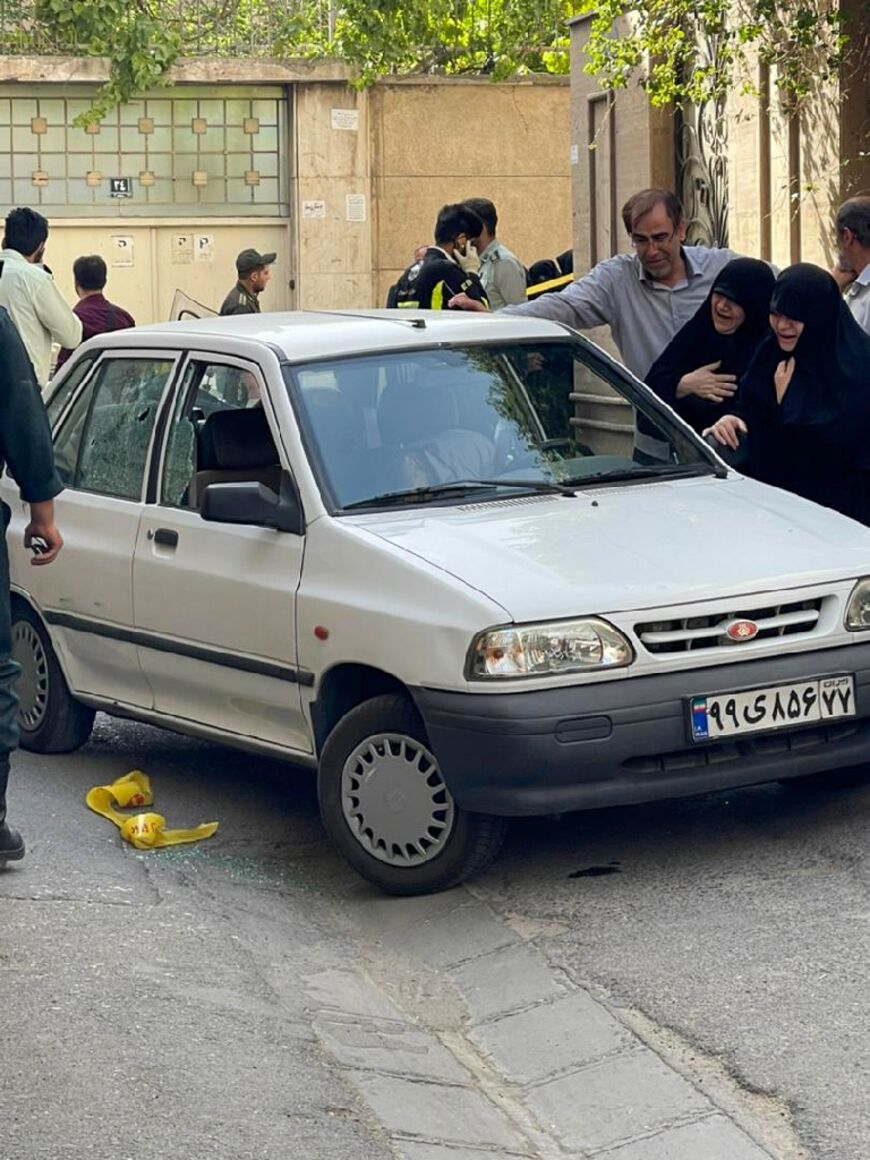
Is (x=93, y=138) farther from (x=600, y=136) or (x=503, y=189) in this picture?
(x=600, y=136)

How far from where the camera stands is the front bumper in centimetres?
575

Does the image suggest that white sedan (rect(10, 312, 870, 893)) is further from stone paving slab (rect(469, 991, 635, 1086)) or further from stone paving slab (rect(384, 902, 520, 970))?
stone paving slab (rect(469, 991, 635, 1086))

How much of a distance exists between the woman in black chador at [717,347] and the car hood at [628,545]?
1177 millimetres

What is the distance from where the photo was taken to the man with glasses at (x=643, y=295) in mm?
8547

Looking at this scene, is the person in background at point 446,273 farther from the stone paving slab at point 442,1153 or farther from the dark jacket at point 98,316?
the stone paving slab at point 442,1153

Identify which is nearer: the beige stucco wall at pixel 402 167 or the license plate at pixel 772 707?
the license plate at pixel 772 707

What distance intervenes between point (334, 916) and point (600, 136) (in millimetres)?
11371

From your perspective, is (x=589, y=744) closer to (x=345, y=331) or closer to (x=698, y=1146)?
(x=698, y=1146)

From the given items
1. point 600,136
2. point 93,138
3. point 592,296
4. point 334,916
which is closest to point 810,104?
point 600,136

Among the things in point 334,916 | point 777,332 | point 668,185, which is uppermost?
point 668,185

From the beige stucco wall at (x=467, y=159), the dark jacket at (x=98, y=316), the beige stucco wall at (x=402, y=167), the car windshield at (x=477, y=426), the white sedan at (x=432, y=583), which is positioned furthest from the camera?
the beige stucco wall at (x=467, y=159)

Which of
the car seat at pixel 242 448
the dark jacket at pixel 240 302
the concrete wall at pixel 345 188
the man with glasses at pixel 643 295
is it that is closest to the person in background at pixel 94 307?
the dark jacket at pixel 240 302

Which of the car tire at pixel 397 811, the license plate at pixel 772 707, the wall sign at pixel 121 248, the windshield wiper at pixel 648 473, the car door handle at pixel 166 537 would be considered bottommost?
the car tire at pixel 397 811

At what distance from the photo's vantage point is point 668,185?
15594 millimetres
